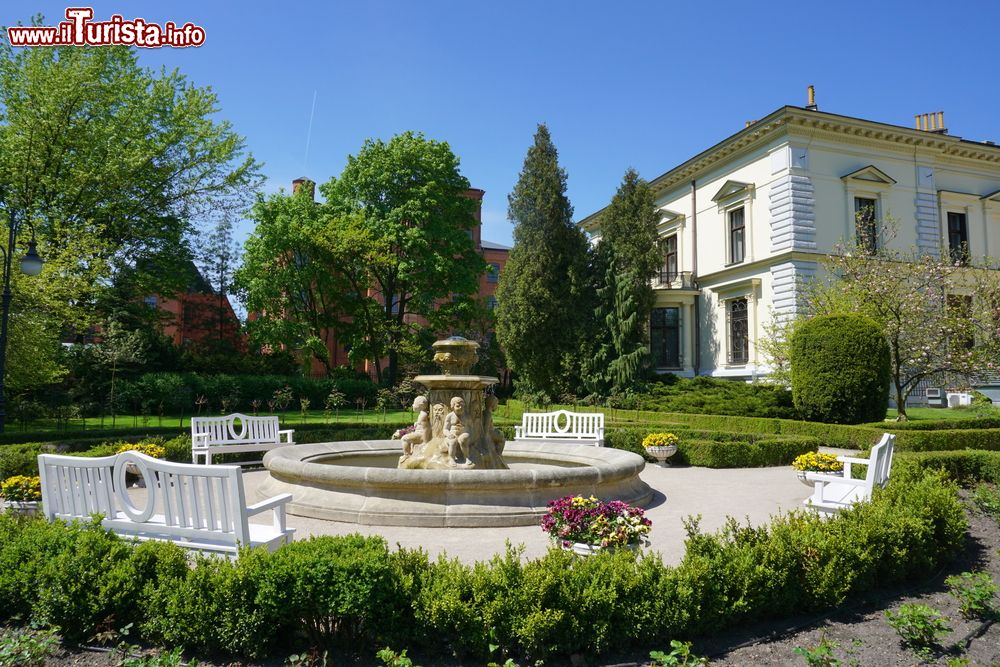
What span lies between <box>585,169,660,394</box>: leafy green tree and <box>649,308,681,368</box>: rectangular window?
3.50 metres

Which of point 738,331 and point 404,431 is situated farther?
point 738,331

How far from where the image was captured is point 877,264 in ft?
68.3

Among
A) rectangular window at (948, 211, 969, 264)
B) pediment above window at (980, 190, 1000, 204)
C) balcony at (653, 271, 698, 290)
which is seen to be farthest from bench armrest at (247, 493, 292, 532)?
Answer: pediment above window at (980, 190, 1000, 204)

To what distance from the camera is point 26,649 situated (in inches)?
140

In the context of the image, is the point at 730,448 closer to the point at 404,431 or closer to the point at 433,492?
the point at 404,431

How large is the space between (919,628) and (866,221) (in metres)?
26.1

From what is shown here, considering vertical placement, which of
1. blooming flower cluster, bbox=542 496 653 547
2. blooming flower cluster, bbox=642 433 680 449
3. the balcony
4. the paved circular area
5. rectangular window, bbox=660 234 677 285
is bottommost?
the paved circular area

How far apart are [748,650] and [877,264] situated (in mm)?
20426

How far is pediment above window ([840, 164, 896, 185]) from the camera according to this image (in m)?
25.5

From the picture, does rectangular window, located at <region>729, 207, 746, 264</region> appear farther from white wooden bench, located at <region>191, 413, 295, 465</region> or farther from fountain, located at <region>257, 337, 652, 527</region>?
white wooden bench, located at <region>191, 413, 295, 465</region>

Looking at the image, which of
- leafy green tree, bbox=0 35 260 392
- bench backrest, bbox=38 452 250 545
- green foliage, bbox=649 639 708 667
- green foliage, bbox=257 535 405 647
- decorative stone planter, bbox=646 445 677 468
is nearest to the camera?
green foliage, bbox=649 639 708 667

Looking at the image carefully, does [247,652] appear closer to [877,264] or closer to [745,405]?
[745,405]

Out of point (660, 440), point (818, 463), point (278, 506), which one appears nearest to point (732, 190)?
point (660, 440)

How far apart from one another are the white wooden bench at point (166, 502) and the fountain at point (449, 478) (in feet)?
6.30
